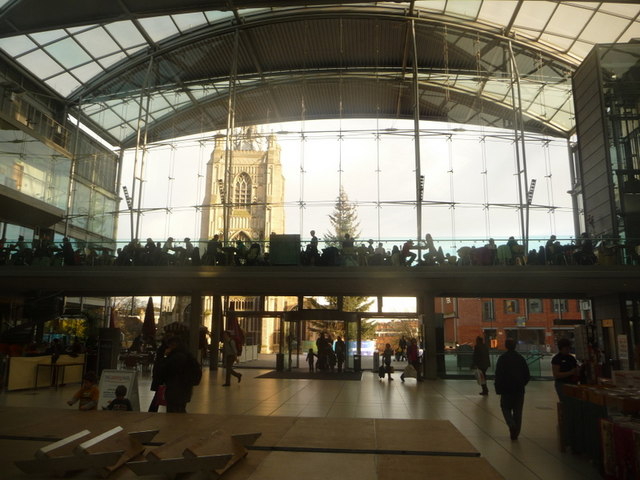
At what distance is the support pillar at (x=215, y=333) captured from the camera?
20828 mm

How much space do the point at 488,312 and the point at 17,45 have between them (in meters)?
35.0

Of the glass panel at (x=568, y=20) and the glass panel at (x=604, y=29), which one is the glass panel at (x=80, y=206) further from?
the glass panel at (x=604, y=29)

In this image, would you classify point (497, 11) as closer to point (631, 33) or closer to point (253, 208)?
point (631, 33)

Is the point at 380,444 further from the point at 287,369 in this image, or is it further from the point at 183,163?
the point at 183,163

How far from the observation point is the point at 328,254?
16734 millimetres

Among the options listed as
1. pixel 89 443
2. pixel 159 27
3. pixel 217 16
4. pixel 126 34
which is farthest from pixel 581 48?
pixel 89 443

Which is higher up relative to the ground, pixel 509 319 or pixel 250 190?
pixel 250 190

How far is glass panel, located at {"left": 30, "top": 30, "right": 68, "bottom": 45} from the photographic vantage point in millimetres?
23327

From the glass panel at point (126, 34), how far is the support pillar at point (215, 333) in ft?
42.7

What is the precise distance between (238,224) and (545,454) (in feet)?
142

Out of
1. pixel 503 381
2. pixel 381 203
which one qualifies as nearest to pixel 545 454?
pixel 503 381

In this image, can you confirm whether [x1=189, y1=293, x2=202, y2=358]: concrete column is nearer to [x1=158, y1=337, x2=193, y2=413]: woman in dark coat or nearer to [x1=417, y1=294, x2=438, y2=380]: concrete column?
[x1=417, y1=294, x2=438, y2=380]: concrete column

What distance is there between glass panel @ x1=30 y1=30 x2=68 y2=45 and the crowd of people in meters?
10.9

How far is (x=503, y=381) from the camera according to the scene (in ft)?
24.7
